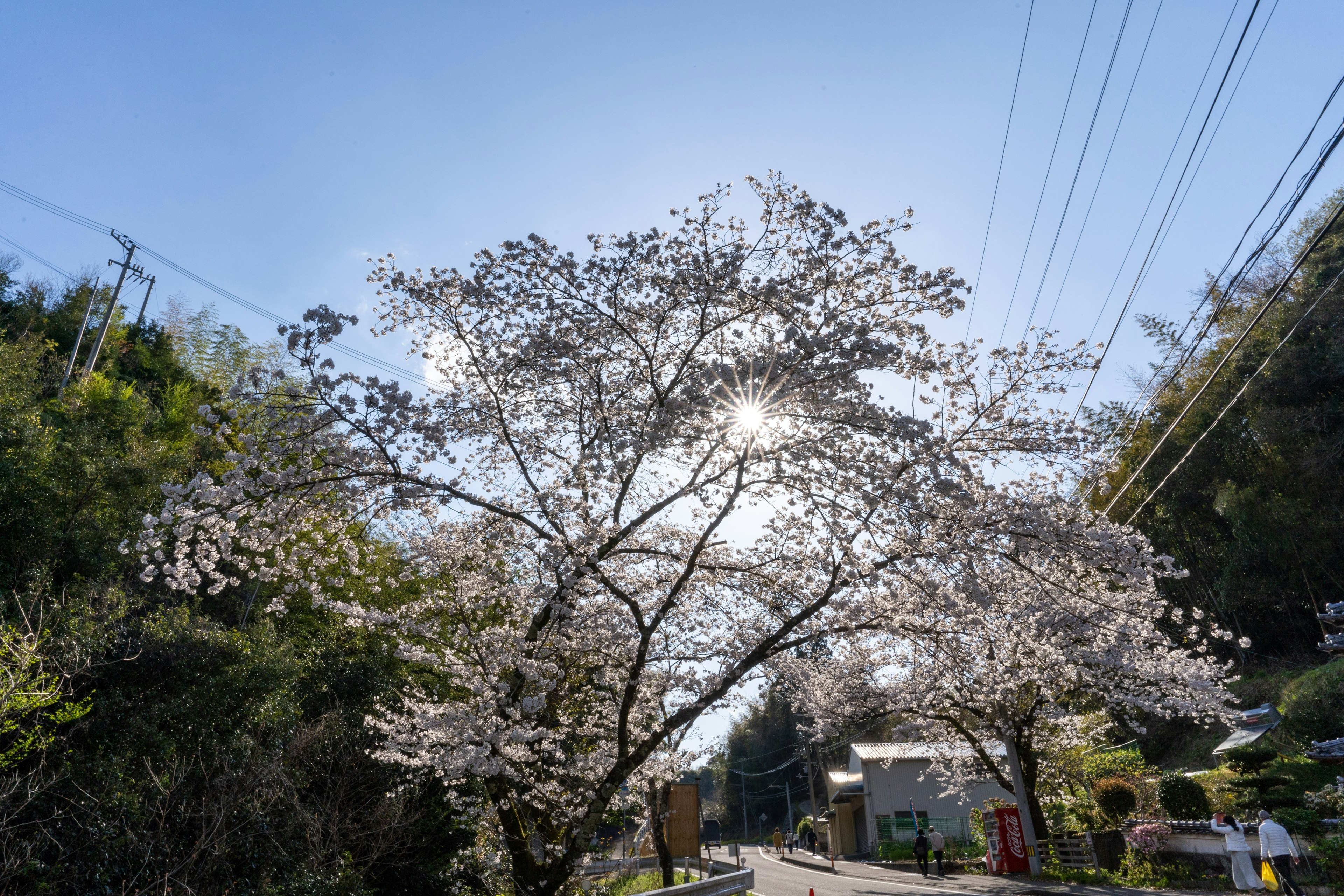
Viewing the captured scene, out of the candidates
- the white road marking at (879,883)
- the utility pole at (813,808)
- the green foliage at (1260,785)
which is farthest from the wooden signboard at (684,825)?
the green foliage at (1260,785)

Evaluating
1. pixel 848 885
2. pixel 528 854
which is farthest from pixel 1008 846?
pixel 528 854

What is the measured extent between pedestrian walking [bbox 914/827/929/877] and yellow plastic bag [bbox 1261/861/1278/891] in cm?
1021

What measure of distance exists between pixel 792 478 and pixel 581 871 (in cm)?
538

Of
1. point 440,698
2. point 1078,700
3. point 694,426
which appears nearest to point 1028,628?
point 694,426

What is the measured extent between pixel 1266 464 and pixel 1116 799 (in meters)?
15.2

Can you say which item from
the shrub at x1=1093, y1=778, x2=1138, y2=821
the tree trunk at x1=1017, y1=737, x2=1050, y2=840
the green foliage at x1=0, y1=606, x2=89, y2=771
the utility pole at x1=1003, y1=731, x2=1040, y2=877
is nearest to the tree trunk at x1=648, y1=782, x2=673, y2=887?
the utility pole at x1=1003, y1=731, x2=1040, y2=877

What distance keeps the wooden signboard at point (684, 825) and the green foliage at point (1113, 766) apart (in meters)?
11.1

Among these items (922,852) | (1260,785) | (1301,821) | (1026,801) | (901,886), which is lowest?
(901,886)

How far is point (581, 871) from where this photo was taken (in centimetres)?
818

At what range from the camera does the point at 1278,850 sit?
8.81 metres

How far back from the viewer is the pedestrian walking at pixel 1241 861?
403 inches

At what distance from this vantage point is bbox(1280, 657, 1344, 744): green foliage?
16984 mm

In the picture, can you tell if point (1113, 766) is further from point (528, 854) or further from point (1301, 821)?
point (528, 854)

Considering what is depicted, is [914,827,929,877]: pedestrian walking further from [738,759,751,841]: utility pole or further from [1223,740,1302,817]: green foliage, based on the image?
[738,759,751,841]: utility pole
